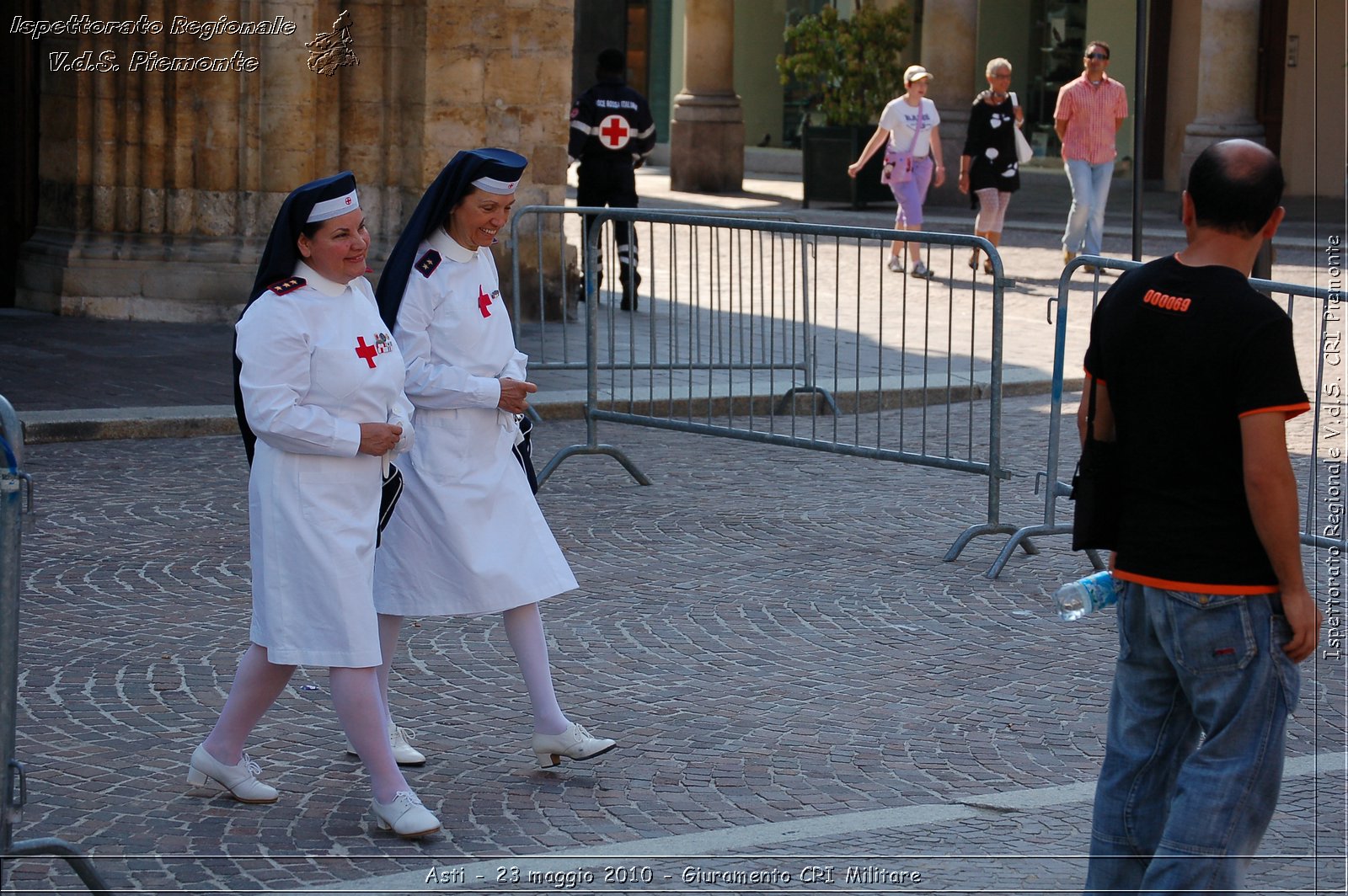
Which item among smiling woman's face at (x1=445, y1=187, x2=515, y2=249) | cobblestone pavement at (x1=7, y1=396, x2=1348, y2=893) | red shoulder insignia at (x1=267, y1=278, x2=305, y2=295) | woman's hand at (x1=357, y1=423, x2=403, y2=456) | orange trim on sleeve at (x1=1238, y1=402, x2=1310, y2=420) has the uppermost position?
smiling woman's face at (x1=445, y1=187, x2=515, y2=249)

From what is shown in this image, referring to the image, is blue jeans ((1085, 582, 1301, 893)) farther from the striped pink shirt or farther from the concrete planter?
the concrete planter

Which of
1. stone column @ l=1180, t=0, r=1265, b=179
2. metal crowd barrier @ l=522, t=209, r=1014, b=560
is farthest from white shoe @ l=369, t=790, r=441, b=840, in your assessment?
stone column @ l=1180, t=0, r=1265, b=179

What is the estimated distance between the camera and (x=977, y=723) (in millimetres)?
5516

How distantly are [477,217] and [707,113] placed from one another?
22.0 metres

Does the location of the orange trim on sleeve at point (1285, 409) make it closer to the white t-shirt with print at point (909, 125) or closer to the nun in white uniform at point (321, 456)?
the nun in white uniform at point (321, 456)

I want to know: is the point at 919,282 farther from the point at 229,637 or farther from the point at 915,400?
the point at 229,637

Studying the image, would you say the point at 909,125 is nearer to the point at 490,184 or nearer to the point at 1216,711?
the point at 490,184

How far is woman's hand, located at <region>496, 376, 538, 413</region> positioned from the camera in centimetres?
507

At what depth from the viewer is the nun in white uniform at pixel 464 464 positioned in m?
4.96

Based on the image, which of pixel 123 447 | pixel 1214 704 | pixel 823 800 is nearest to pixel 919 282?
pixel 123 447

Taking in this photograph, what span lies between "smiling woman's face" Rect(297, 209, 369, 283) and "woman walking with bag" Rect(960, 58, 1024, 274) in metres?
12.7

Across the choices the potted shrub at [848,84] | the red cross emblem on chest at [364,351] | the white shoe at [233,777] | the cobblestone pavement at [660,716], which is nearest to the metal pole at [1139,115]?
the cobblestone pavement at [660,716]

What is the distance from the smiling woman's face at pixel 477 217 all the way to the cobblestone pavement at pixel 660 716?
1.40m

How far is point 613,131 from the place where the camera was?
14.2 metres
